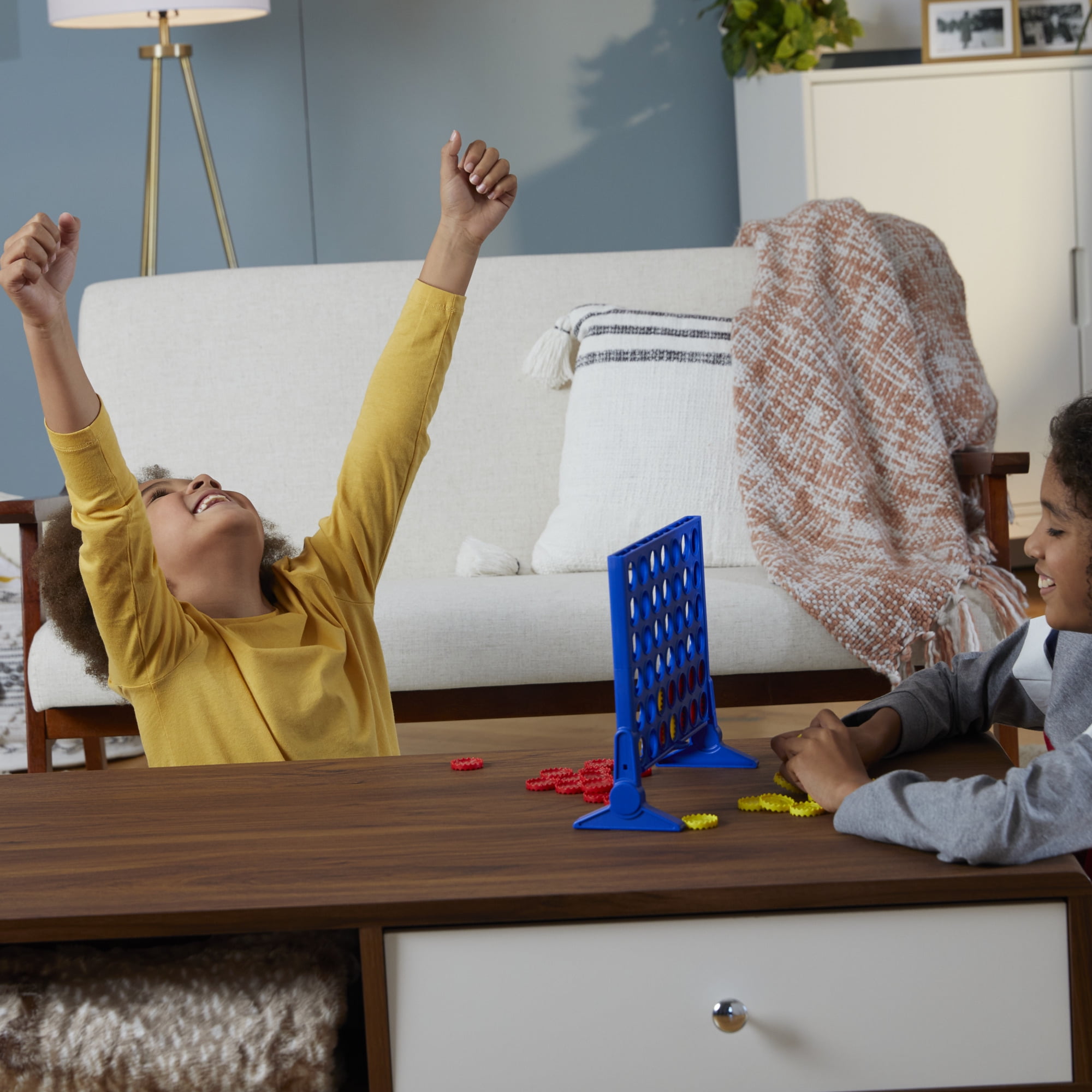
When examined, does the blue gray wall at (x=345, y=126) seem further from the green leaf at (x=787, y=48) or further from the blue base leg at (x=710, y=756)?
the blue base leg at (x=710, y=756)

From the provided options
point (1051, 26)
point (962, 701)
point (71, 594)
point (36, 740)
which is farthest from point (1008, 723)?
point (1051, 26)

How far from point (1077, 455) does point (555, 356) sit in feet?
4.74

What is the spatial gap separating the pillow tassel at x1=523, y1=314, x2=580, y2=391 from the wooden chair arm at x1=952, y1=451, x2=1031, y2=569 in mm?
720

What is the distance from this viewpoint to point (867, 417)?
2.31m

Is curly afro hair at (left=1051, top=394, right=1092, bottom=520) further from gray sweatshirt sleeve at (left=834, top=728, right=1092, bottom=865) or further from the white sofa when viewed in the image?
the white sofa

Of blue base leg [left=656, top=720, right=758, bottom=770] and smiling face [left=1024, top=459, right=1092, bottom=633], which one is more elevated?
smiling face [left=1024, top=459, right=1092, bottom=633]

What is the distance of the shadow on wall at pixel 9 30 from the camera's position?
12.8 ft

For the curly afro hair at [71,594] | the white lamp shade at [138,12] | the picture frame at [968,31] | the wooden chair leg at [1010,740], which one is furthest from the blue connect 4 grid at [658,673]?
the picture frame at [968,31]

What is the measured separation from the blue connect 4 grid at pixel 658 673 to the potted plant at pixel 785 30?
→ 9.44 feet

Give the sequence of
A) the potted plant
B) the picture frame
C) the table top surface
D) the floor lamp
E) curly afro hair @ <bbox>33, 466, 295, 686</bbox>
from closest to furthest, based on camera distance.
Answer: the table top surface
curly afro hair @ <bbox>33, 466, 295, 686</bbox>
the floor lamp
the potted plant
the picture frame

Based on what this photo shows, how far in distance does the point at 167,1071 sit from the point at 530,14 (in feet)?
12.4

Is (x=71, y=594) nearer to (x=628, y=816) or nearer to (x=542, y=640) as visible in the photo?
(x=542, y=640)

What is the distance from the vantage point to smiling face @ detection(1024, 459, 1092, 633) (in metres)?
0.98

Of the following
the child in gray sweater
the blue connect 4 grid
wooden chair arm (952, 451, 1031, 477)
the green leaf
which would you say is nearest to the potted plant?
the green leaf
